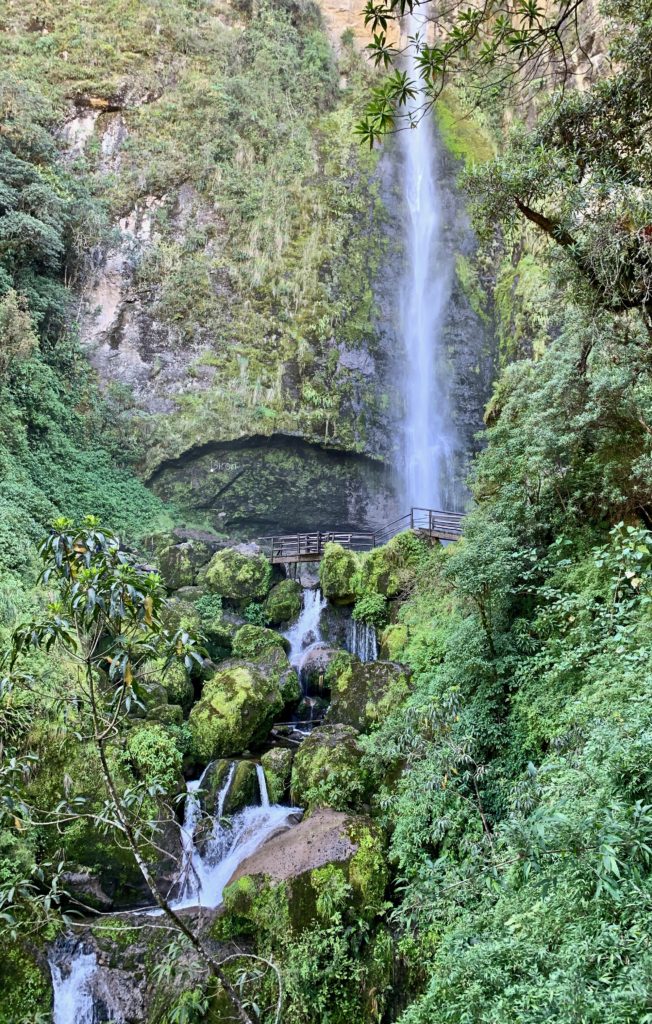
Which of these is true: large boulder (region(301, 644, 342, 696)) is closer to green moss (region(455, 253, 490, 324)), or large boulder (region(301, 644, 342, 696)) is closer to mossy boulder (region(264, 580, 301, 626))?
mossy boulder (region(264, 580, 301, 626))

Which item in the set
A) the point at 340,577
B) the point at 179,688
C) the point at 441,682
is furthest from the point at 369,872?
the point at 340,577

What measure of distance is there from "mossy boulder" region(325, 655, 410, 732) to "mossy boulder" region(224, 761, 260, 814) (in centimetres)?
125

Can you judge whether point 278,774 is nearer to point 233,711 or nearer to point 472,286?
point 233,711

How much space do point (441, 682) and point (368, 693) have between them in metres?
1.79

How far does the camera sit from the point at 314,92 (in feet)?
62.2

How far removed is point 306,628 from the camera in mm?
12922

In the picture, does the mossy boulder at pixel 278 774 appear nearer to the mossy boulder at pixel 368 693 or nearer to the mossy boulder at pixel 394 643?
the mossy boulder at pixel 368 693

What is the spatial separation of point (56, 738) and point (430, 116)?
23.0 m

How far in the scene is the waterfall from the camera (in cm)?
1241

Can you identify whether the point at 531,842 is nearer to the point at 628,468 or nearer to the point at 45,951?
the point at 628,468

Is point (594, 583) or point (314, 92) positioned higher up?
point (314, 92)

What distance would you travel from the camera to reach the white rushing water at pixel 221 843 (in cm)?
655

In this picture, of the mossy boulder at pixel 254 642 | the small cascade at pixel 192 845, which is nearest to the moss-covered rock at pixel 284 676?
the mossy boulder at pixel 254 642

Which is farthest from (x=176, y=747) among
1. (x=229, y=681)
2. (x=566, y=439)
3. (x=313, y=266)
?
(x=313, y=266)
